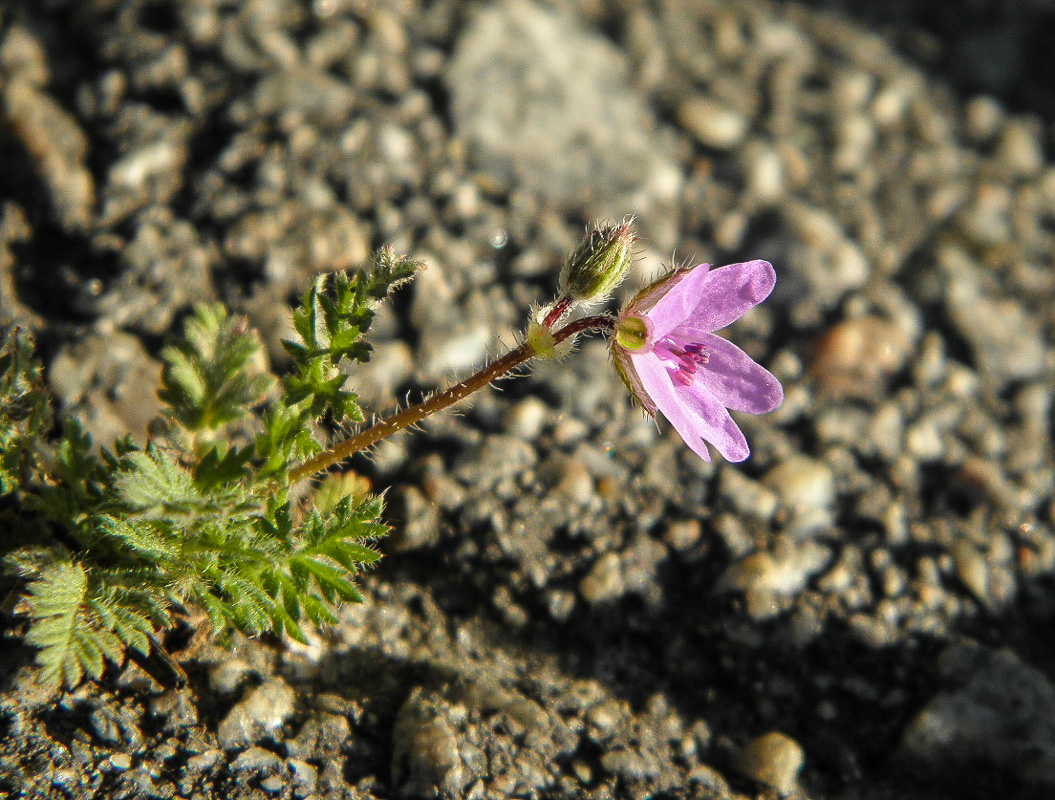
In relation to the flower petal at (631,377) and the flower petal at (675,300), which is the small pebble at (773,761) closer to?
the flower petal at (631,377)

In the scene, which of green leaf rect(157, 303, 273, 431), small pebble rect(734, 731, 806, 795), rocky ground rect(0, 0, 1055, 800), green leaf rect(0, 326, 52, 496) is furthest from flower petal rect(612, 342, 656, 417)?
green leaf rect(0, 326, 52, 496)

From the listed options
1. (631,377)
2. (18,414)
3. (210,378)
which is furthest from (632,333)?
(18,414)

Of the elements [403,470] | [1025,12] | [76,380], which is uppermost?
[1025,12]

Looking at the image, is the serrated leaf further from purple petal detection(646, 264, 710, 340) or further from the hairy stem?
purple petal detection(646, 264, 710, 340)

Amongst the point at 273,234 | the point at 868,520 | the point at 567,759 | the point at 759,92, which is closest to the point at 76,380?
the point at 273,234

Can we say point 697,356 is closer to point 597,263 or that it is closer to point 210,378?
point 597,263

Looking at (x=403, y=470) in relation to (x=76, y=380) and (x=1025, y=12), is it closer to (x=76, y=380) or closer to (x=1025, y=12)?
(x=76, y=380)

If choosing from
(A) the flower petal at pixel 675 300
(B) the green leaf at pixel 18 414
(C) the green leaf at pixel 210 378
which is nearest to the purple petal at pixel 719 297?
(A) the flower petal at pixel 675 300
